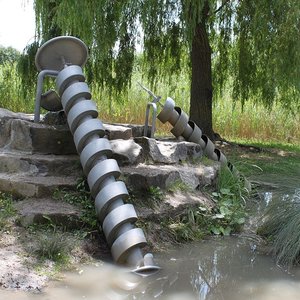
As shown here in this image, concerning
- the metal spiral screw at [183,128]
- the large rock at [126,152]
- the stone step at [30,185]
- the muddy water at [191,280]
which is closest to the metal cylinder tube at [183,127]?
the metal spiral screw at [183,128]

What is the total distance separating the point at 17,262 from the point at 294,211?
255 centimetres

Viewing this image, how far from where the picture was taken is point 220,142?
1006 cm

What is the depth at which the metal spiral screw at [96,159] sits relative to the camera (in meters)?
4.25

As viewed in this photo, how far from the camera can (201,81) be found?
933 cm

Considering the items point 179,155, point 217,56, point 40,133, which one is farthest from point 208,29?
point 40,133

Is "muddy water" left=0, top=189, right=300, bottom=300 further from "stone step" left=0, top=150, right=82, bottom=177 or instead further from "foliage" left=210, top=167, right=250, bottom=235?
"stone step" left=0, top=150, right=82, bottom=177

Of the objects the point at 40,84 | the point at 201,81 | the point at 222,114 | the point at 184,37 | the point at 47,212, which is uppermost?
the point at 184,37

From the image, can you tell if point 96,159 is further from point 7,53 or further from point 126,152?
point 7,53

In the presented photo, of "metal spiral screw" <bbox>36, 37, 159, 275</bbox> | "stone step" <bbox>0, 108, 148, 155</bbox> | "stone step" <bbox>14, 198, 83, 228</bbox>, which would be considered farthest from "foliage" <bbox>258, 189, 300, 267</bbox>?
"stone step" <bbox>0, 108, 148, 155</bbox>

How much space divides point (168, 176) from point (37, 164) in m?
1.35

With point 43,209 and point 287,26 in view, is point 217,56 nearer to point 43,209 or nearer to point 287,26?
point 287,26

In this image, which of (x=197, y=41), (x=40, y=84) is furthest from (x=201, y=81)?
(x=40, y=84)

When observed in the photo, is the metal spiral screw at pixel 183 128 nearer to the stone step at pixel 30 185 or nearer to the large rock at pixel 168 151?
the large rock at pixel 168 151

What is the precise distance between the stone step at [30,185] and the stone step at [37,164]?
0.34 feet
